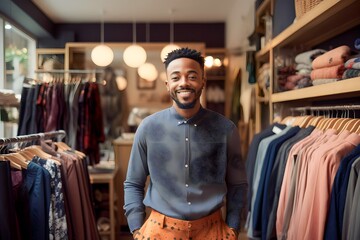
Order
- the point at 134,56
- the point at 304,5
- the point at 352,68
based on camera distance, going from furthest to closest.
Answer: the point at 134,56, the point at 304,5, the point at 352,68

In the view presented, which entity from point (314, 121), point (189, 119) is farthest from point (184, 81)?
point (314, 121)

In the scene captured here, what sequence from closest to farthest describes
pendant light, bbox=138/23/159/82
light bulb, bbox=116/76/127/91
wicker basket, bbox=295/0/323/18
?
wicker basket, bbox=295/0/323/18
pendant light, bbox=138/23/159/82
light bulb, bbox=116/76/127/91

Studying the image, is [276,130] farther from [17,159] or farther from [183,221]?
[17,159]

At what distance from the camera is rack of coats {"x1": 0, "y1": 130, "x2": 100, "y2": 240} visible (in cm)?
104

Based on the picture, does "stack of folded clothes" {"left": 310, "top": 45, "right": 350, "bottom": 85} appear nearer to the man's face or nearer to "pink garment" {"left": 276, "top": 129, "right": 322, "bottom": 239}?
"pink garment" {"left": 276, "top": 129, "right": 322, "bottom": 239}

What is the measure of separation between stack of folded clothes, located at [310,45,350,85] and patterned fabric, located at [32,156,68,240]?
1.22 metres

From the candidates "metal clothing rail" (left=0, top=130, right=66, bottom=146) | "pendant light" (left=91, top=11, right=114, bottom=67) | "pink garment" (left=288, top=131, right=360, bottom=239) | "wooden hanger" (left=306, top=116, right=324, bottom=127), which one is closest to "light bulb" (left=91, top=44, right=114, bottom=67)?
"pendant light" (left=91, top=11, right=114, bottom=67)

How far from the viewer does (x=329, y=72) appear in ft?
4.52

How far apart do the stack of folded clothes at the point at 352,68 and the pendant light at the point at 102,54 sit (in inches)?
59.6

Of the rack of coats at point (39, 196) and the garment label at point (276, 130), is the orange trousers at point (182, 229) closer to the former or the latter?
the rack of coats at point (39, 196)

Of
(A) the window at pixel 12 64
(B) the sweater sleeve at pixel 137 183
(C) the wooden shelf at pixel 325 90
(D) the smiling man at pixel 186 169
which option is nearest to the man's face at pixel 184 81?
(D) the smiling man at pixel 186 169

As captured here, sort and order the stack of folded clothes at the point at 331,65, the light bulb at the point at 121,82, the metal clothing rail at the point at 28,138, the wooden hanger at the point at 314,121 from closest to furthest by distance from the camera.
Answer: the metal clothing rail at the point at 28,138 < the stack of folded clothes at the point at 331,65 < the wooden hanger at the point at 314,121 < the light bulb at the point at 121,82

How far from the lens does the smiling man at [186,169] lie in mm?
1006

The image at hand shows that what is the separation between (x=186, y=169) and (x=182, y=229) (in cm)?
19
